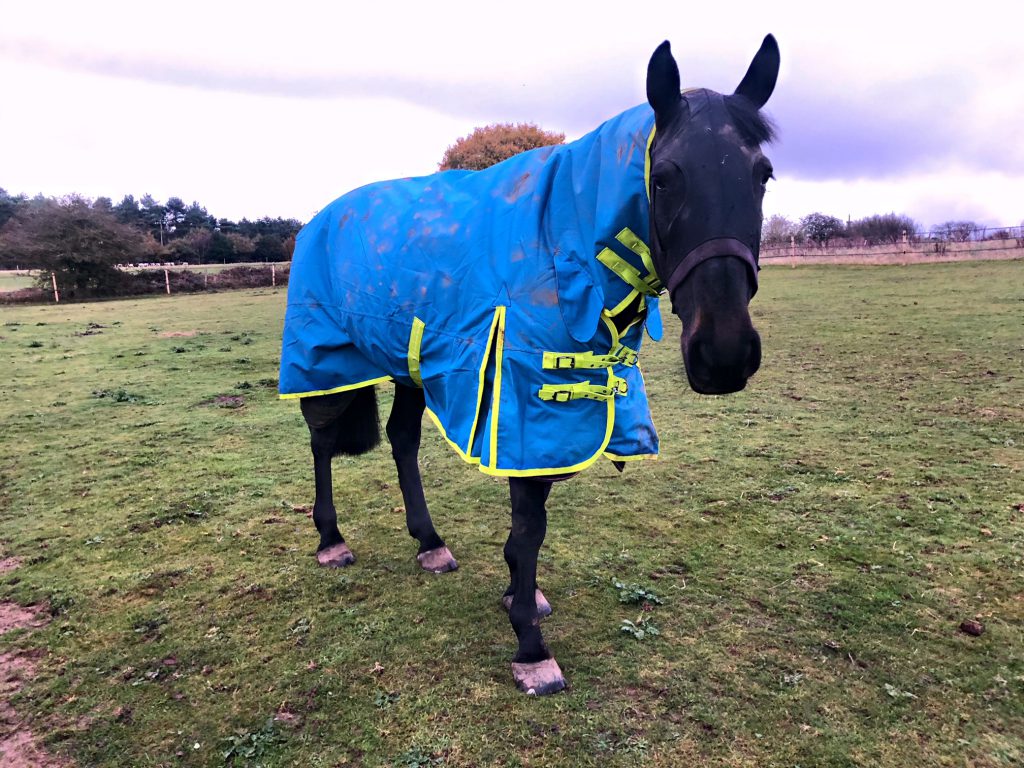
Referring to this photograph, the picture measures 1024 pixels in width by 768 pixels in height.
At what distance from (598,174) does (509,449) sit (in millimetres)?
1062

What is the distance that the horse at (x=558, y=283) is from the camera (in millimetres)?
1839

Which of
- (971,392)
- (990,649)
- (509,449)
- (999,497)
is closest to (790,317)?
(971,392)

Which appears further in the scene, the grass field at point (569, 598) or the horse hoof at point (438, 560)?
the horse hoof at point (438, 560)

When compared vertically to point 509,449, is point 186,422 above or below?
below

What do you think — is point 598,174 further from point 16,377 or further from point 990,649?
point 16,377

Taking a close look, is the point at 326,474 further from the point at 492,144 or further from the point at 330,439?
the point at 492,144

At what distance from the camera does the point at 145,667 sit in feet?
8.89

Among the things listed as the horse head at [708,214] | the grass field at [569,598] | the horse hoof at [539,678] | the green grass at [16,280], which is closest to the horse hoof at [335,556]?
the grass field at [569,598]

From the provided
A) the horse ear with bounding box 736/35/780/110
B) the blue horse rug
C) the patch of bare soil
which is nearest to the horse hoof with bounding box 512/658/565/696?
the blue horse rug

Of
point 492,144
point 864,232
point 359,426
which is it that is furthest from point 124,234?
point 864,232

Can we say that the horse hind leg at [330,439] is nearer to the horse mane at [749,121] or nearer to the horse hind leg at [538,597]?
the horse hind leg at [538,597]

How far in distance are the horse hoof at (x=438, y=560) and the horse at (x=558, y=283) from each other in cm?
51

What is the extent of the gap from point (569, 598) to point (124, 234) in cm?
3274

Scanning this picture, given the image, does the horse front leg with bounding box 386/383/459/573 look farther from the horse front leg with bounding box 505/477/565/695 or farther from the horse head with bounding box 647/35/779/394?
the horse head with bounding box 647/35/779/394
